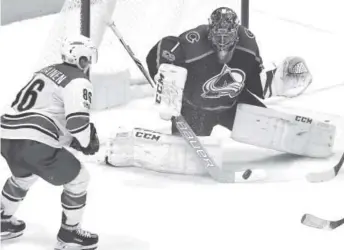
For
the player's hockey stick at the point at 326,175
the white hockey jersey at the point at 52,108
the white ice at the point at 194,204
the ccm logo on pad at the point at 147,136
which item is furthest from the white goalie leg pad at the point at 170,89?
the white hockey jersey at the point at 52,108

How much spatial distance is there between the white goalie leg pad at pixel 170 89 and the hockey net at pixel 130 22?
63 centimetres

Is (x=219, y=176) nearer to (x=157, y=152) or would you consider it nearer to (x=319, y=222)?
(x=157, y=152)

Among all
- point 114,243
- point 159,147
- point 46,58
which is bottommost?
point 114,243

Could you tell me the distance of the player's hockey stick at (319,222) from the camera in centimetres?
225

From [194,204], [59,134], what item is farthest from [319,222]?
[59,134]

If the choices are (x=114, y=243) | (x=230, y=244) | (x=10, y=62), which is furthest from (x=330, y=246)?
(x=10, y=62)

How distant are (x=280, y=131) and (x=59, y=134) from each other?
37.3 inches

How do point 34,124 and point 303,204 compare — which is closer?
point 34,124

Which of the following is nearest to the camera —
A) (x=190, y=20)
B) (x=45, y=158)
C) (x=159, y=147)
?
(x=45, y=158)

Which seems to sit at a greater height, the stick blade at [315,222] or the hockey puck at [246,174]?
the hockey puck at [246,174]

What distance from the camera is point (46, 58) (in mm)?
3090

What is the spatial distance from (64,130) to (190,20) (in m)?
1.52

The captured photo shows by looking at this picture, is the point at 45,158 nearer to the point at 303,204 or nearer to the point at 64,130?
the point at 64,130

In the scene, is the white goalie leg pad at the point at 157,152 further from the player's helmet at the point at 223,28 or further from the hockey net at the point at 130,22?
the hockey net at the point at 130,22
